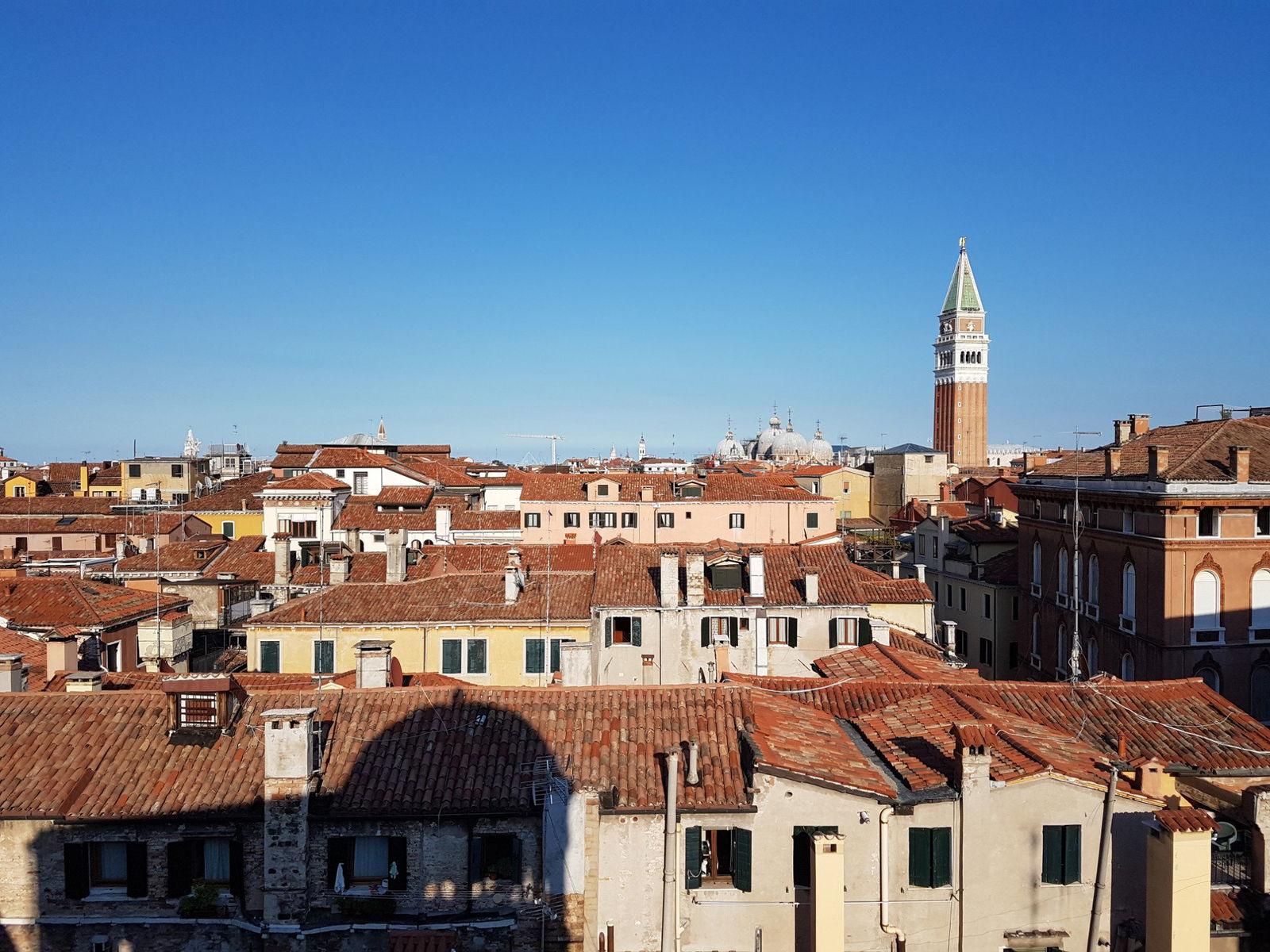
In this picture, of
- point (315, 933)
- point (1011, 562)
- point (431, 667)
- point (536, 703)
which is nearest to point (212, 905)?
point (315, 933)

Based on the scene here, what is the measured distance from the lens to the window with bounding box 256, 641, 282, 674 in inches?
1073

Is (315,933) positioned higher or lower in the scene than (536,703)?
lower

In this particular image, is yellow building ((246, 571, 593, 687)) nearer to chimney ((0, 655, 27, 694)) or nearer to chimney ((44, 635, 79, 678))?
chimney ((44, 635, 79, 678))

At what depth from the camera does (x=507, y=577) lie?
93.3ft

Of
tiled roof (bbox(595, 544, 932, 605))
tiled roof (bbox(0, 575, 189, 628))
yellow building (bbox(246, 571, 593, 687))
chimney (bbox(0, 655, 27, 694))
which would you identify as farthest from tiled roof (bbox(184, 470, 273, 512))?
chimney (bbox(0, 655, 27, 694))

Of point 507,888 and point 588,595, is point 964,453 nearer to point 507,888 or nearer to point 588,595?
point 588,595

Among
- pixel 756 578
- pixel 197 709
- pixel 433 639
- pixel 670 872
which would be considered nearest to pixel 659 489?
pixel 756 578

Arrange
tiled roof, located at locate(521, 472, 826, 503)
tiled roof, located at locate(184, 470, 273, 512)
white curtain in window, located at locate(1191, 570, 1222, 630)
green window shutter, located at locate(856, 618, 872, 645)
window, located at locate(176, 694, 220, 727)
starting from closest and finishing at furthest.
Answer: window, located at locate(176, 694, 220, 727) < green window shutter, located at locate(856, 618, 872, 645) < white curtain in window, located at locate(1191, 570, 1222, 630) < tiled roof, located at locate(521, 472, 826, 503) < tiled roof, located at locate(184, 470, 273, 512)

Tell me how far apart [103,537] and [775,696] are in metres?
47.2

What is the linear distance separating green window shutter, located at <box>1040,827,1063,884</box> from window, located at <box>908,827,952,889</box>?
3.73 ft

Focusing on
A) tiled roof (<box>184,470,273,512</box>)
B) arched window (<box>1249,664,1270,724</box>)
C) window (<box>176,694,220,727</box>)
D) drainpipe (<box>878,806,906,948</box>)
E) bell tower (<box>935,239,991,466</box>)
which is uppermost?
bell tower (<box>935,239,991,466</box>)

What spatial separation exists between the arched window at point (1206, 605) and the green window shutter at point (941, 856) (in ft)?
65.3

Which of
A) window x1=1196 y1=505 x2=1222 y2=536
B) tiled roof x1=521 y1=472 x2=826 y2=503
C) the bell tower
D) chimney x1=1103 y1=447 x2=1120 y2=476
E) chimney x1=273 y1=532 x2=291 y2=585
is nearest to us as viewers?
window x1=1196 y1=505 x2=1222 y2=536

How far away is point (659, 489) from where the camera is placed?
56594 mm
